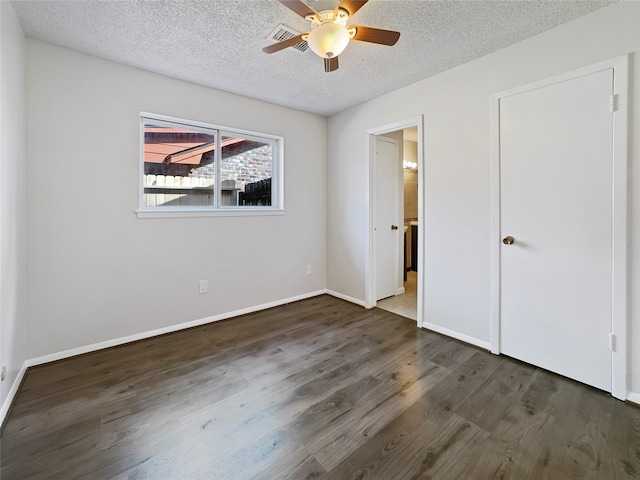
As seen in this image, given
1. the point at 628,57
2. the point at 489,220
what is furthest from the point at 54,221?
the point at 628,57

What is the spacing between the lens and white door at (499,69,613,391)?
6.15 feet

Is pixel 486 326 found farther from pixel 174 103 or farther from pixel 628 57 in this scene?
pixel 174 103

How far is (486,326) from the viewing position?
Answer: 248 cm

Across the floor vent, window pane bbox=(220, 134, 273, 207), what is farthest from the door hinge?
window pane bbox=(220, 134, 273, 207)

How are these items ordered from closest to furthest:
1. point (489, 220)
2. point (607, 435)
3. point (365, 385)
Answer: point (607, 435) < point (365, 385) < point (489, 220)

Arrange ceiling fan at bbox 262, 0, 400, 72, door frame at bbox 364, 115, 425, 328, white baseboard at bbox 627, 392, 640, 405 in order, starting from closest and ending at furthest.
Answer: ceiling fan at bbox 262, 0, 400, 72
white baseboard at bbox 627, 392, 640, 405
door frame at bbox 364, 115, 425, 328

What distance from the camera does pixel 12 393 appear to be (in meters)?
1.82

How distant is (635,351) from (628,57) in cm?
178

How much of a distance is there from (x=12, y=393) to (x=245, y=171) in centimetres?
261

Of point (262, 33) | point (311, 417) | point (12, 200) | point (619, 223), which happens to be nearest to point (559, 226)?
point (619, 223)

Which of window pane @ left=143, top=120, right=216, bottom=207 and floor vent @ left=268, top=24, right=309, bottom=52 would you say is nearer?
floor vent @ left=268, top=24, right=309, bottom=52

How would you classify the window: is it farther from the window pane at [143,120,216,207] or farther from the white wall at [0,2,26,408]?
the white wall at [0,2,26,408]

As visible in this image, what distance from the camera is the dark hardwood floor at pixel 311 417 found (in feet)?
4.43

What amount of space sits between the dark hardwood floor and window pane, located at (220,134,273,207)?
167 cm
